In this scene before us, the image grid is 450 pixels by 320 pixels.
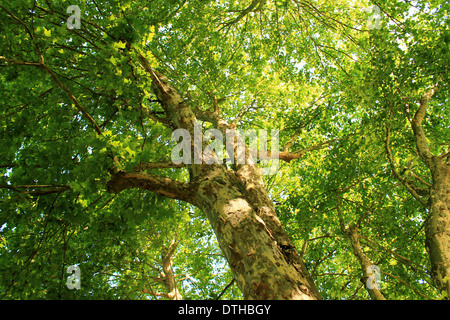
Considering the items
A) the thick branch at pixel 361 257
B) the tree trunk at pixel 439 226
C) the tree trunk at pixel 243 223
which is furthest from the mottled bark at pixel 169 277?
the tree trunk at pixel 439 226

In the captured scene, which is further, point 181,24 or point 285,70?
point 285,70

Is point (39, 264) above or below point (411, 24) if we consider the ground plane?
below

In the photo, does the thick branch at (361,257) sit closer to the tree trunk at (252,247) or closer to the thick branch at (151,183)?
the tree trunk at (252,247)

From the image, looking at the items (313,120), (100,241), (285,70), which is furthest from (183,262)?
(285,70)

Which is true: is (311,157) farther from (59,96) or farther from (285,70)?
(59,96)

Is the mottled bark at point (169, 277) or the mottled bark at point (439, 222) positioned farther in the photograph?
the mottled bark at point (169, 277)

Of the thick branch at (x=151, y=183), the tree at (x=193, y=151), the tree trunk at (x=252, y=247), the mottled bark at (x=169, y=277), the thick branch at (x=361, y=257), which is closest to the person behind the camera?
the tree trunk at (x=252, y=247)

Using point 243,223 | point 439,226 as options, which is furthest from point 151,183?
point 439,226

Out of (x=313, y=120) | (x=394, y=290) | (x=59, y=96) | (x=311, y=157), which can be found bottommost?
(x=394, y=290)

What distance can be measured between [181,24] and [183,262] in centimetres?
935

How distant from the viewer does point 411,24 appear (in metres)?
4.37

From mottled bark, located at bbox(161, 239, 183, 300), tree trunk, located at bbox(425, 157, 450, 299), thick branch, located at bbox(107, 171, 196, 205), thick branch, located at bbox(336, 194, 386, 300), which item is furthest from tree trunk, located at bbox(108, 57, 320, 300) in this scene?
mottled bark, located at bbox(161, 239, 183, 300)

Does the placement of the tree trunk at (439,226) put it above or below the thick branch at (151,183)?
below
